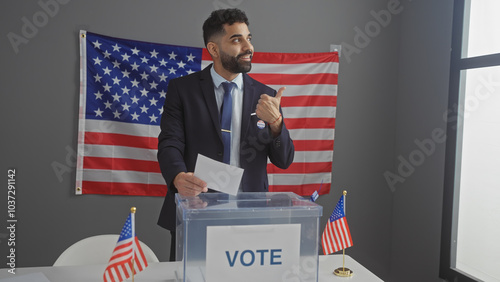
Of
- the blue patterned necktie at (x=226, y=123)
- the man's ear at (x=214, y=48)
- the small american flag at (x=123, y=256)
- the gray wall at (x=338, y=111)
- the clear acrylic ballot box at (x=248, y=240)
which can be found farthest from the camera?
the gray wall at (x=338, y=111)

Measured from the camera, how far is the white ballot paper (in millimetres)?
1290

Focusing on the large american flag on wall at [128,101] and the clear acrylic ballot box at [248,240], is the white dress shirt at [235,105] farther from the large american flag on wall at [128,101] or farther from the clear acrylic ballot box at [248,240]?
the large american flag on wall at [128,101]

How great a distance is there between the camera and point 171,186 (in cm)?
171

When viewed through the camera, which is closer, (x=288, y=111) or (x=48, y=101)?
(x=48, y=101)

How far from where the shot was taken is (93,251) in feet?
6.37

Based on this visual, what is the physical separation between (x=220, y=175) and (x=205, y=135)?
2.42 ft

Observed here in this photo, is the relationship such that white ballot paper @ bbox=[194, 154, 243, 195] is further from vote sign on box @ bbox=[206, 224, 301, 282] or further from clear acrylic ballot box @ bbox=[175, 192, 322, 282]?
vote sign on box @ bbox=[206, 224, 301, 282]

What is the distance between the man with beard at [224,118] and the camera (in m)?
1.98

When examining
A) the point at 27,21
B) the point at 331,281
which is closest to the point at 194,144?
the point at 331,281

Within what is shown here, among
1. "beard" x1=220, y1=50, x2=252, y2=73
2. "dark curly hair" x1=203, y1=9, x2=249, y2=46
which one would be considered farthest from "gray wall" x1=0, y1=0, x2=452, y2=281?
"beard" x1=220, y1=50, x2=252, y2=73

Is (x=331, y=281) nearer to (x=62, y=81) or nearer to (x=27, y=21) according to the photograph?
(x=62, y=81)

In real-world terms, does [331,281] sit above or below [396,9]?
below

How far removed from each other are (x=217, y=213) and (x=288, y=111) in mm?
2288

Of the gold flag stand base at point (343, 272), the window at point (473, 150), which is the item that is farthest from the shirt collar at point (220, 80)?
the window at point (473, 150)
